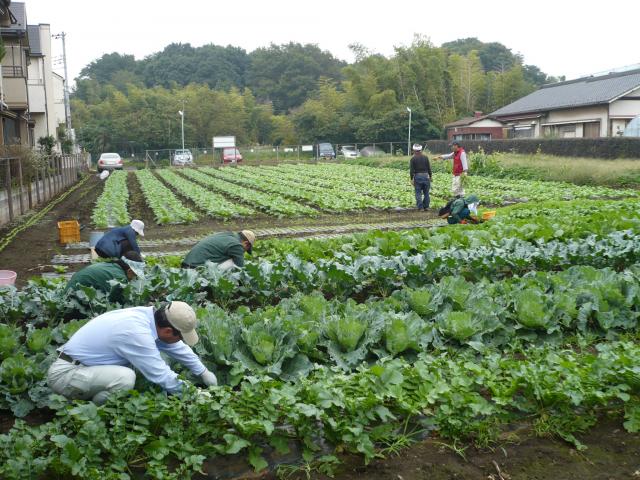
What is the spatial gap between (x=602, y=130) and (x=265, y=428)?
1344 inches

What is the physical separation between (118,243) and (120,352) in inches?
159

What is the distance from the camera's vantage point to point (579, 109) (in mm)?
35281

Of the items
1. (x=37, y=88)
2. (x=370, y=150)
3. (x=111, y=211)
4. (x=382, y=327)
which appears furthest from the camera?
(x=370, y=150)

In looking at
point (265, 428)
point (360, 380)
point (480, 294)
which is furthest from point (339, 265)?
point (265, 428)

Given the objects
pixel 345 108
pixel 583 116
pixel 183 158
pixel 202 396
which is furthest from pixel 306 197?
pixel 345 108

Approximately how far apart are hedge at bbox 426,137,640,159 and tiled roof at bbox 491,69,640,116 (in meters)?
4.90

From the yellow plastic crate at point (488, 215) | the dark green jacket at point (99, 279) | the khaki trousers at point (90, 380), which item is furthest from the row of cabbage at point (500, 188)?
the khaki trousers at point (90, 380)

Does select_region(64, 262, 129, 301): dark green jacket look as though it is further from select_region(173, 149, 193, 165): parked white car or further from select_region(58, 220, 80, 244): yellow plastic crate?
select_region(173, 149, 193, 165): parked white car

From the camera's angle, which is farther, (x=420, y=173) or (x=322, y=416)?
(x=420, y=173)

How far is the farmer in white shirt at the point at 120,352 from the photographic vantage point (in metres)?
4.26

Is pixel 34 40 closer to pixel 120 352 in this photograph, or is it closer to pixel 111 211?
pixel 111 211

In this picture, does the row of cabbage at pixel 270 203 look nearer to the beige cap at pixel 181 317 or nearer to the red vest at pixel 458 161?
the red vest at pixel 458 161

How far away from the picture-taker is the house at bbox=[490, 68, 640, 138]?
33.1 meters

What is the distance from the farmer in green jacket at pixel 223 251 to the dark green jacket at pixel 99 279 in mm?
1426
